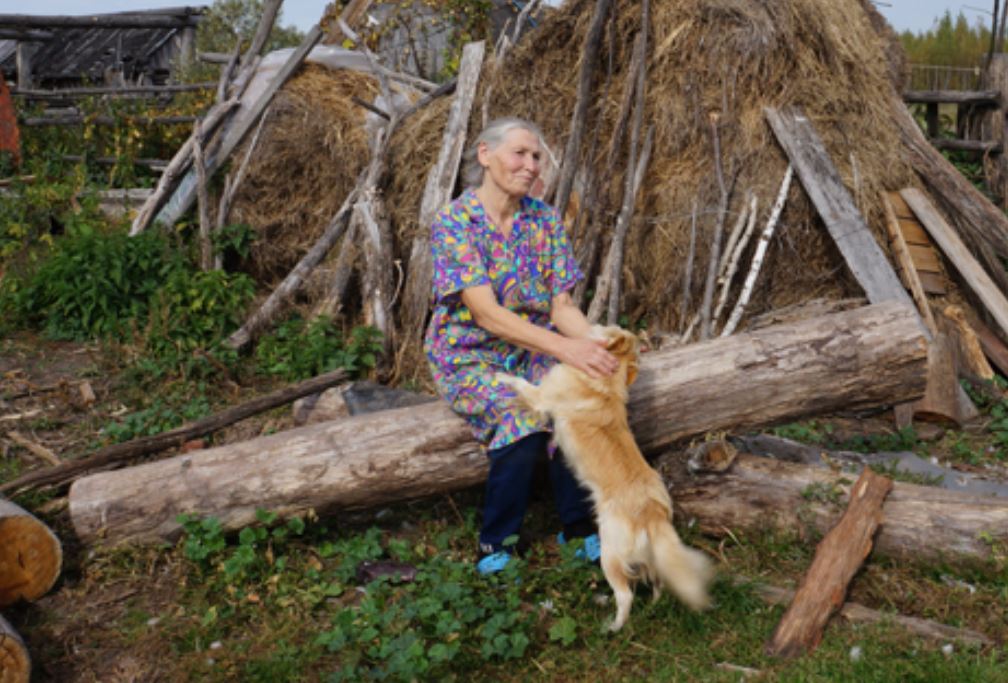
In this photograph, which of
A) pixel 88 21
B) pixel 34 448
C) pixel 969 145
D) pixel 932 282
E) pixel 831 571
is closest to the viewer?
pixel 831 571

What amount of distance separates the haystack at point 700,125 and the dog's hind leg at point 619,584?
4.03 metres

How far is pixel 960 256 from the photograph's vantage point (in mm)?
7766

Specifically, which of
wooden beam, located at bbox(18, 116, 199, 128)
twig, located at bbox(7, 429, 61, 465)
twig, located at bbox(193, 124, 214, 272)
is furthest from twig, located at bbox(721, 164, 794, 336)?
wooden beam, located at bbox(18, 116, 199, 128)

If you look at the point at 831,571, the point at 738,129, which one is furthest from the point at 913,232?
the point at 831,571

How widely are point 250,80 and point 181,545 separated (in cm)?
620

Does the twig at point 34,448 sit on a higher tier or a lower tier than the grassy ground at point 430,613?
higher

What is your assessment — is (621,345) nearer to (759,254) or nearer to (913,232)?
(759,254)

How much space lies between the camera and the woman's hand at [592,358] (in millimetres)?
3943

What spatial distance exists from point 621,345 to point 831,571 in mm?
1308

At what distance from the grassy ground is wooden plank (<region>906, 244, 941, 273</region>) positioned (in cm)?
400

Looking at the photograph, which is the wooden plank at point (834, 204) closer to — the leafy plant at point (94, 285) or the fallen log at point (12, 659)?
the leafy plant at point (94, 285)

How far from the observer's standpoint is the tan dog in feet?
12.8

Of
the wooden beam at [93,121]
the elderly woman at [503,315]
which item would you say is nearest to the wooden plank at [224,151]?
the wooden beam at [93,121]

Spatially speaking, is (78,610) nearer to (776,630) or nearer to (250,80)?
(776,630)
